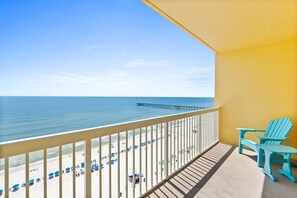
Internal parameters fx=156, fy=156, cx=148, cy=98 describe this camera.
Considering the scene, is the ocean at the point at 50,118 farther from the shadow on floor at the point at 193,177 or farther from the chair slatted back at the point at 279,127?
the chair slatted back at the point at 279,127

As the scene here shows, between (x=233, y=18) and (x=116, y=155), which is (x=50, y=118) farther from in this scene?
(x=233, y=18)

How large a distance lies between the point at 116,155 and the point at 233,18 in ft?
8.45

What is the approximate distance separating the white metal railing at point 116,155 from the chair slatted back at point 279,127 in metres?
1.06

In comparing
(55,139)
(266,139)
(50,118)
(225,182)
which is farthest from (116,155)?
(50,118)

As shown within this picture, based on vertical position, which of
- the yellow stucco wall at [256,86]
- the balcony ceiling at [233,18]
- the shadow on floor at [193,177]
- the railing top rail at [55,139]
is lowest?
the shadow on floor at [193,177]

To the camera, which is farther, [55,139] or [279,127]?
[279,127]

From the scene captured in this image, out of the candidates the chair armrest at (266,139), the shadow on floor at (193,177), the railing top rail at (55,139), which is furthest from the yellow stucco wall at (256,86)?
the railing top rail at (55,139)

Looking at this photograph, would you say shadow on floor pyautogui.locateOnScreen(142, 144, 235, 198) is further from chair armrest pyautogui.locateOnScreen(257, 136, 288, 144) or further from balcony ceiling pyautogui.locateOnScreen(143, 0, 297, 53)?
balcony ceiling pyautogui.locateOnScreen(143, 0, 297, 53)

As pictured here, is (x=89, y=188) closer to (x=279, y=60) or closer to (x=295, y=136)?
(x=295, y=136)

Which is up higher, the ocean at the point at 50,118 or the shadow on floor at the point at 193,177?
the shadow on floor at the point at 193,177

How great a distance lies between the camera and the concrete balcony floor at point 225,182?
6.11 feet

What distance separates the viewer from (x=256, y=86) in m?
3.43

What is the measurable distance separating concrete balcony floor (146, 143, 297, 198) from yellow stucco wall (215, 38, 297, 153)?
3.42 feet

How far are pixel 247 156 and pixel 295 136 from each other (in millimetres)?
977
